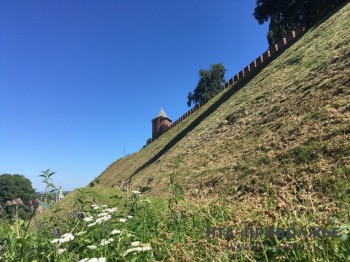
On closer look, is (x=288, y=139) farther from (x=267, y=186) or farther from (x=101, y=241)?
(x=101, y=241)

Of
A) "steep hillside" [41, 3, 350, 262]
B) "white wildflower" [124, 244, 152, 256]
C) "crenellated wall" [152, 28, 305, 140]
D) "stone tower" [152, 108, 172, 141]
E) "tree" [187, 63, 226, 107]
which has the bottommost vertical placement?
"white wildflower" [124, 244, 152, 256]

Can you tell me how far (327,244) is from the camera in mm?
2535

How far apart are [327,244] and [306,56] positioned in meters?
15.9

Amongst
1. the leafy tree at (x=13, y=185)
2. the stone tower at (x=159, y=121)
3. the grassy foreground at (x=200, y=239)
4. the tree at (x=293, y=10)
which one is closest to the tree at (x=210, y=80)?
the stone tower at (x=159, y=121)

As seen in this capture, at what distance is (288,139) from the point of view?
849 centimetres

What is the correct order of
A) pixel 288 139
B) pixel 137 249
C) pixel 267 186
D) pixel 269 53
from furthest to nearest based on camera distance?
pixel 269 53
pixel 288 139
pixel 267 186
pixel 137 249

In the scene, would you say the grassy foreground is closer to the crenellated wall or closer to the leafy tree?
the crenellated wall

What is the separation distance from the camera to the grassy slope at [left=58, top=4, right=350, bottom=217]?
554 centimetres

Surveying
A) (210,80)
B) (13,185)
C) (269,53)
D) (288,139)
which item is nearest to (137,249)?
(288,139)

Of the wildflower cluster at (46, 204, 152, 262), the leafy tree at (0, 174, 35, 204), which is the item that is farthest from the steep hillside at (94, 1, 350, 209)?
the leafy tree at (0, 174, 35, 204)

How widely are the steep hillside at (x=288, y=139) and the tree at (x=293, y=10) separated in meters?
14.8

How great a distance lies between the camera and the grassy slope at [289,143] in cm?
554

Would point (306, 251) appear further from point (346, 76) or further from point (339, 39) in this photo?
point (339, 39)

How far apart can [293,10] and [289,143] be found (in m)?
29.0
